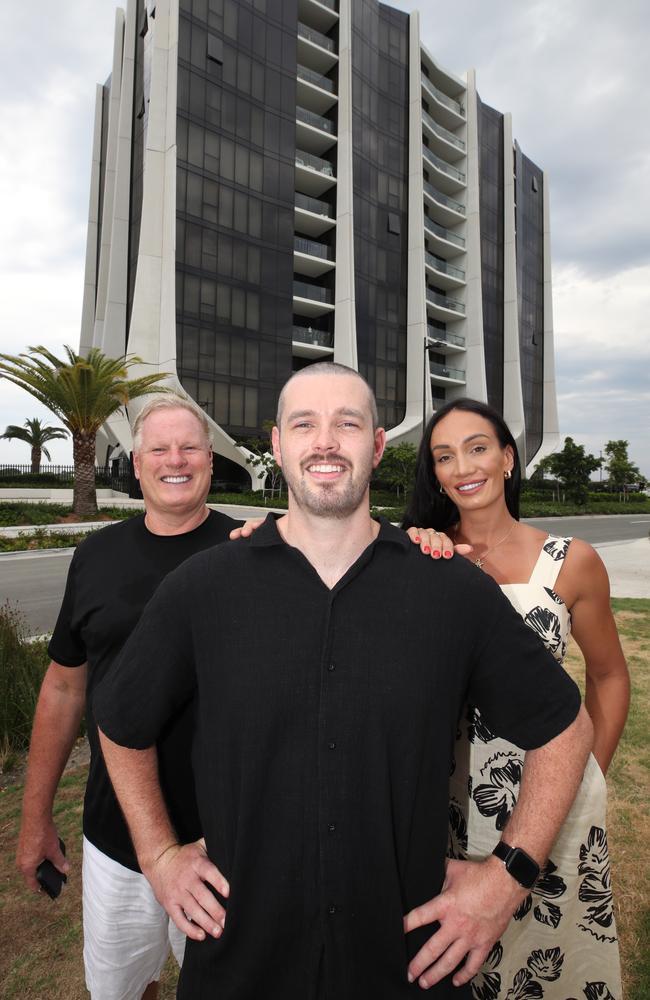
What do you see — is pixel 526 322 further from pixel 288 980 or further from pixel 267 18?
pixel 288 980

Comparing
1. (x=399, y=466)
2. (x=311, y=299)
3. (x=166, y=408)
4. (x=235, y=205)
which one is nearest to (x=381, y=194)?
(x=311, y=299)

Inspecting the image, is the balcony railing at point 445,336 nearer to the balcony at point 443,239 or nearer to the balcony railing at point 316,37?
the balcony at point 443,239

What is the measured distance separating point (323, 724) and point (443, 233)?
185ft

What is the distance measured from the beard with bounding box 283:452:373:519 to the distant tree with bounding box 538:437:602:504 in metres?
45.4

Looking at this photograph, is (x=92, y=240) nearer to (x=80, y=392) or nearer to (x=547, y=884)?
(x=80, y=392)

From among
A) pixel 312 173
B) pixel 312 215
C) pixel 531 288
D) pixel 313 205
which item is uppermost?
pixel 531 288

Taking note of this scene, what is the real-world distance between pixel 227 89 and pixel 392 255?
56.4 feet

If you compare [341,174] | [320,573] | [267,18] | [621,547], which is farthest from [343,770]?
[267,18]

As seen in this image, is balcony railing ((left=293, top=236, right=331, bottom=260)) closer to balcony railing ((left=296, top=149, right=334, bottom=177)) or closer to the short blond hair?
balcony railing ((left=296, top=149, right=334, bottom=177))

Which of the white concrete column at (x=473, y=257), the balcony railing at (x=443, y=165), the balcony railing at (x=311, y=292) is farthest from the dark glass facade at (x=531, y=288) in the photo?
the balcony railing at (x=311, y=292)

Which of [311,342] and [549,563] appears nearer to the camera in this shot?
[549,563]

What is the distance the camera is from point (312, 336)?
4178cm

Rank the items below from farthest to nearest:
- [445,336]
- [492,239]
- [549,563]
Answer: [492,239]
[445,336]
[549,563]

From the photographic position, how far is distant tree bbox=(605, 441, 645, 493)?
59594mm
